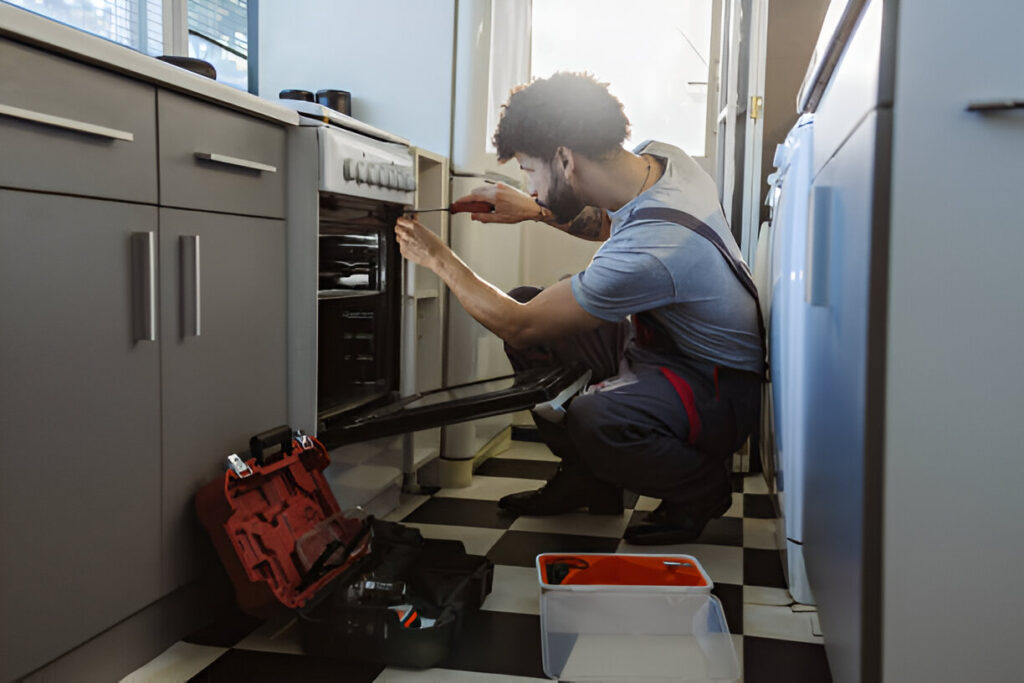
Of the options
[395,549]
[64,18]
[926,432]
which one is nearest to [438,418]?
[395,549]

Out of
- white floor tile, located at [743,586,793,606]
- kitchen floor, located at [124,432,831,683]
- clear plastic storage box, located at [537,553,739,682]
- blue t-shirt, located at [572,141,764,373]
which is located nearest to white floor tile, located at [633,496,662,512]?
kitchen floor, located at [124,432,831,683]

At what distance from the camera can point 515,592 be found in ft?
5.75

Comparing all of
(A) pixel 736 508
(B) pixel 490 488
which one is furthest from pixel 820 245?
(B) pixel 490 488

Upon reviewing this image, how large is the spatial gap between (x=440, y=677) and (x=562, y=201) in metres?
1.37

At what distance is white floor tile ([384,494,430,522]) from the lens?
2258mm

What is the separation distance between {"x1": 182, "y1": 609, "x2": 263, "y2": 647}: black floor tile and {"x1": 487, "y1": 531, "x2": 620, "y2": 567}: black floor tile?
0.57 m

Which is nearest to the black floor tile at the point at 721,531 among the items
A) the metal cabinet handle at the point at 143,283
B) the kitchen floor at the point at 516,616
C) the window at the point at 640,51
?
the kitchen floor at the point at 516,616

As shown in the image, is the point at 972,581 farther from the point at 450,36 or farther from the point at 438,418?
the point at 450,36

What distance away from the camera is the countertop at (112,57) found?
3.43ft

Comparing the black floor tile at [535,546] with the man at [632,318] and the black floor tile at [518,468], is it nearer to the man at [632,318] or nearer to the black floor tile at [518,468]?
the man at [632,318]

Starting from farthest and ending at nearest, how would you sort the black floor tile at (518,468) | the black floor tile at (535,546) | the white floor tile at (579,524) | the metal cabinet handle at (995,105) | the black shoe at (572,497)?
the black floor tile at (518,468) < the black shoe at (572,497) < the white floor tile at (579,524) < the black floor tile at (535,546) < the metal cabinet handle at (995,105)

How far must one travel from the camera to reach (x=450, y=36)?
2.43m

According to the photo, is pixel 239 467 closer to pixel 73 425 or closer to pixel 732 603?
pixel 73 425

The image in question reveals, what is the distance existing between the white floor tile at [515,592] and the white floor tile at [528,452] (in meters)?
0.97
